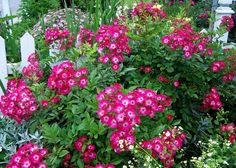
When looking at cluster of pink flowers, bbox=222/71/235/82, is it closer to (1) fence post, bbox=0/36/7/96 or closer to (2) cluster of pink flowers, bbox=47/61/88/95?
(2) cluster of pink flowers, bbox=47/61/88/95

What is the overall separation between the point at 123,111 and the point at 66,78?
0.47m

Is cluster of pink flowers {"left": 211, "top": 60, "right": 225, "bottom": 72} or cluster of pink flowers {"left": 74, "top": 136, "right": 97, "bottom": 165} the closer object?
cluster of pink flowers {"left": 74, "top": 136, "right": 97, "bottom": 165}

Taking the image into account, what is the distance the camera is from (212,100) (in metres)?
2.45

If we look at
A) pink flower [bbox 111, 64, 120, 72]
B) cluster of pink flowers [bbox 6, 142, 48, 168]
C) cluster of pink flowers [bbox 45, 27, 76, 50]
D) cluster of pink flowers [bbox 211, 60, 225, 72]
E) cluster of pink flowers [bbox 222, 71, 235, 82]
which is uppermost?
cluster of pink flowers [bbox 45, 27, 76, 50]

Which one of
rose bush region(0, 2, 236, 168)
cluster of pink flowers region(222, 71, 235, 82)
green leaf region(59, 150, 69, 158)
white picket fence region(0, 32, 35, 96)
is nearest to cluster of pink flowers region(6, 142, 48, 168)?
rose bush region(0, 2, 236, 168)

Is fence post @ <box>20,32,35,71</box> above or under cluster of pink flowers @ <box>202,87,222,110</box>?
above

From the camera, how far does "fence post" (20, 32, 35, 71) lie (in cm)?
271

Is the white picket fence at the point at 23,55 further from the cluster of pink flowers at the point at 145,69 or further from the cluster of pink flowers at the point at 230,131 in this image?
the cluster of pink flowers at the point at 230,131

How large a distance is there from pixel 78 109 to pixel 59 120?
25cm

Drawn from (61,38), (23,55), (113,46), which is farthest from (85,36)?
(23,55)

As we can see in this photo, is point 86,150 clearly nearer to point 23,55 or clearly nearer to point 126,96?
point 126,96

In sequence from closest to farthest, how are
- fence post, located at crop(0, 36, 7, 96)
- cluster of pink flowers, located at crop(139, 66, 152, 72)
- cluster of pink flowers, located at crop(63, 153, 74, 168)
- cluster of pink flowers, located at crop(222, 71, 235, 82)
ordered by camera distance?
cluster of pink flowers, located at crop(63, 153, 74, 168)
cluster of pink flowers, located at crop(139, 66, 152, 72)
cluster of pink flowers, located at crop(222, 71, 235, 82)
fence post, located at crop(0, 36, 7, 96)

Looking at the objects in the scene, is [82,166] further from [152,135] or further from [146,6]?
[146,6]

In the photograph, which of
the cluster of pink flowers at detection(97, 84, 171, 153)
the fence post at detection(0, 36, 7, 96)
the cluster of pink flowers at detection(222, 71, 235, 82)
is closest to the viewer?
the cluster of pink flowers at detection(97, 84, 171, 153)
